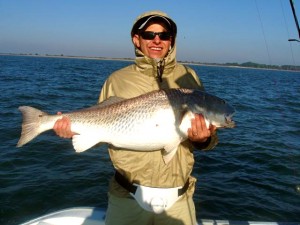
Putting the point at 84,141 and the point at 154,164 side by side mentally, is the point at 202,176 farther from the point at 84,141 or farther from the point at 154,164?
the point at 154,164

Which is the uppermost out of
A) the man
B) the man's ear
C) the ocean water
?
the man's ear

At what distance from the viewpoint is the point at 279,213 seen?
27.0ft

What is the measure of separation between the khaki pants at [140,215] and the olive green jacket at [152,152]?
0.13 metres

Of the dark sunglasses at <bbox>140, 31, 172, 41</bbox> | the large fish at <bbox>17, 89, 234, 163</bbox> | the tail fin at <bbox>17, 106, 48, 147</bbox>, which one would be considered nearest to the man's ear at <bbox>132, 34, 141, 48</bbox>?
the dark sunglasses at <bbox>140, 31, 172, 41</bbox>

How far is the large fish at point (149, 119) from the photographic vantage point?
411cm

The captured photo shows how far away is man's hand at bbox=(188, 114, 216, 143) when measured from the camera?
396cm

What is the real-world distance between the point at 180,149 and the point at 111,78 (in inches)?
52.4

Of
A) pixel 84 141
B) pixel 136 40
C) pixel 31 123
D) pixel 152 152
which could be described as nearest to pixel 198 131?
pixel 152 152

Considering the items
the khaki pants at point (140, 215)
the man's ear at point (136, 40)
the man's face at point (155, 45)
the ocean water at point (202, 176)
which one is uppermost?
the man's ear at point (136, 40)

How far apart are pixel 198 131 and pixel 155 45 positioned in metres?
1.38

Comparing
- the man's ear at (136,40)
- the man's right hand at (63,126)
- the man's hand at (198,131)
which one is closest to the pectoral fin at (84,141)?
the man's right hand at (63,126)

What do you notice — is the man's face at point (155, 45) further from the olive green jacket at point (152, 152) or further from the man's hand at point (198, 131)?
the man's hand at point (198, 131)

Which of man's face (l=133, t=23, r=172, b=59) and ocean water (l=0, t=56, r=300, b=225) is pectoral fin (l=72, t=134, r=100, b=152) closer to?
man's face (l=133, t=23, r=172, b=59)

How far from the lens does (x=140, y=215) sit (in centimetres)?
393
